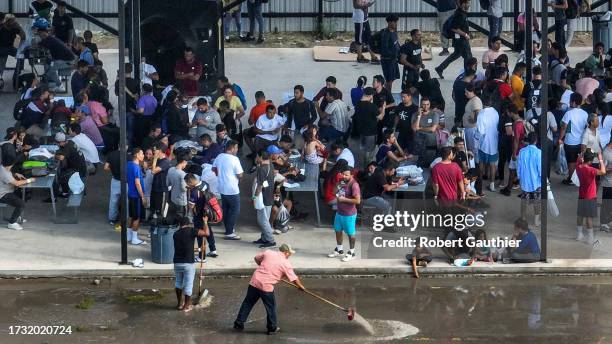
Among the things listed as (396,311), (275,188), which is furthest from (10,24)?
(396,311)

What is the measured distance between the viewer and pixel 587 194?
Answer: 890 inches

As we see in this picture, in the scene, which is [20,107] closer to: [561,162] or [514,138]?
[514,138]

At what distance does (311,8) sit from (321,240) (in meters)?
12.6

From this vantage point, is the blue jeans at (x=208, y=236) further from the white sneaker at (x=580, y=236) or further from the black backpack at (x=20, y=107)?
the black backpack at (x=20, y=107)

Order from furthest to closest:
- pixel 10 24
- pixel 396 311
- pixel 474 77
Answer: pixel 10 24 → pixel 474 77 → pixel 396 311

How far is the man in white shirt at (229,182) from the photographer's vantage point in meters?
22.4

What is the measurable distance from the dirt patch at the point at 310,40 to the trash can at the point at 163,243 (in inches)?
493

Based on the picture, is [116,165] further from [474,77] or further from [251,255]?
[474,77]

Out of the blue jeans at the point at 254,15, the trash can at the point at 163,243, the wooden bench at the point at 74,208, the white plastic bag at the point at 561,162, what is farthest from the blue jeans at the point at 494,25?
the trash can at the point at 163,243

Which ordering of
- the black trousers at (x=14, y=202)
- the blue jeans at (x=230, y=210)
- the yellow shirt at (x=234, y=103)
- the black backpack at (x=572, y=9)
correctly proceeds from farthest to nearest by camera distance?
1. the black backpack at (x=572, y=9)
2. the yellow shirt at (x=234, y=103)
3. the black trousers at (x=14, y=202)
4. the blue jeans at (x=230, y=210)

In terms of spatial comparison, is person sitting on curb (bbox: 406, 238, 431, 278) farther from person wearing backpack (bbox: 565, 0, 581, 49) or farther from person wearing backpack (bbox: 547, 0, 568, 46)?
person wearing backpack (bbox: 565, 0, 581, 49)

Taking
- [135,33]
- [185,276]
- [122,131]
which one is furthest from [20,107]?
[185,276]

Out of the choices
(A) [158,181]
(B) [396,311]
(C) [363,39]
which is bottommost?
(B) [396,311]

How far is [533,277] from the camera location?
2145 cm
